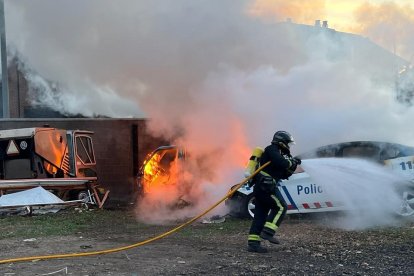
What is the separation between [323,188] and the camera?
325 inches

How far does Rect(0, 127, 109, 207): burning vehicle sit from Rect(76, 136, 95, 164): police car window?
0.29 m

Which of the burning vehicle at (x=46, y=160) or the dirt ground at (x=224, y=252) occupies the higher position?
the burning vehicle at (x=46, y=160)

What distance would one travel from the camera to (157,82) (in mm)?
9938

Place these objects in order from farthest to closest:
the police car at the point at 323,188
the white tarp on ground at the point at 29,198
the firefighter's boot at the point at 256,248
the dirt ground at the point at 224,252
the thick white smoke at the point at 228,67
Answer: the white tarp on ground at the point at 29,198, the thick white smoke at the point at 228,67, the police car at the point at 323,188, the firefighter's boot at the point at 256,248, the dirt ground at the point at 224,252

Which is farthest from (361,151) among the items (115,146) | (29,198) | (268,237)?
(115,146)

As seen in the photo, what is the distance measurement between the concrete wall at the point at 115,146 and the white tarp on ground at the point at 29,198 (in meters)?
3.95

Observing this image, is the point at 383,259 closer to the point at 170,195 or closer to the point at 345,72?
the point at 345,72

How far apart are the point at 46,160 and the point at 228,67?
200 inches

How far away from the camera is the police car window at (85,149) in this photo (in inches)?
497

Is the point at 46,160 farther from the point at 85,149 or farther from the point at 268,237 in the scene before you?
the point at 268,237

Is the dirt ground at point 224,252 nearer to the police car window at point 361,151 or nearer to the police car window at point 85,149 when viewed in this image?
the police car window at point 361,151

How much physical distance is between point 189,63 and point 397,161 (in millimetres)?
4119

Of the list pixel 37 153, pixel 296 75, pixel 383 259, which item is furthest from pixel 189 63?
pixel 383 259

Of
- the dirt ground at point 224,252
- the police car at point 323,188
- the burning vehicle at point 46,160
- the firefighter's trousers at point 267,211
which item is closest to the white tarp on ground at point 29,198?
the burning vehicle at point 46,160
